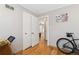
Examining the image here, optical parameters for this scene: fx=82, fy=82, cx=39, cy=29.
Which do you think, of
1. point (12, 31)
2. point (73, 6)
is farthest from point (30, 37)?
point (73, 6)

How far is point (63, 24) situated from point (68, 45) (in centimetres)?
39

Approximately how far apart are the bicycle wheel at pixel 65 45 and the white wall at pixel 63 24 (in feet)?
0.25

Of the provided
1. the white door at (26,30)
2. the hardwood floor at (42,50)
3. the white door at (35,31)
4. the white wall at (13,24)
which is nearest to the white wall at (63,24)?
the hardwood floor at (42,50)

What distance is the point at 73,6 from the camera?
1367mm

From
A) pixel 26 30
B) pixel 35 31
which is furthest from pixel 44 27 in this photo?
pixel 26 30

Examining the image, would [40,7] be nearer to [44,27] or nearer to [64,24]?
[44,27]

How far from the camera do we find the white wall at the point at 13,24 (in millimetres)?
1355

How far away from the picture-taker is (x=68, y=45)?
1466 millimetres

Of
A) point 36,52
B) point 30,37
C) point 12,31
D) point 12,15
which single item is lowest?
point 36,52

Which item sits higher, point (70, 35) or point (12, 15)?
point (12, 15)

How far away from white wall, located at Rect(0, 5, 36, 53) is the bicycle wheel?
2.33 feet

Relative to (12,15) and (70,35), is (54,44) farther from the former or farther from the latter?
(12,15)

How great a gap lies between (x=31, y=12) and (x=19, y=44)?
2.09 ft

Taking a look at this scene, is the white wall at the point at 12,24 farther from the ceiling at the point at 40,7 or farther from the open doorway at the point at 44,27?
the open doorway at the point at 44,27
